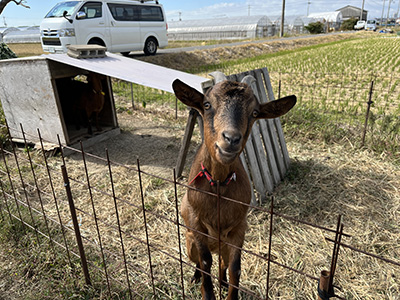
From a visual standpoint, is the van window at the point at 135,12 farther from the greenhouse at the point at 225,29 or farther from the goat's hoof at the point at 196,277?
the greenhouse at the point at 225,29

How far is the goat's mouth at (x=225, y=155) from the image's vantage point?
1.76 meters

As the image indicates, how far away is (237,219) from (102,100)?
522 centimetres

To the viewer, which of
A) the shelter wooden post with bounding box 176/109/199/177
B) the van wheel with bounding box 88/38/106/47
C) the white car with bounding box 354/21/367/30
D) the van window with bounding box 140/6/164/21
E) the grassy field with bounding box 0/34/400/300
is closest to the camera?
the grassy field with bounding box 0/34/400/300

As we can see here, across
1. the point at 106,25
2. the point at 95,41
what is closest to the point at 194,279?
the point at 95,41

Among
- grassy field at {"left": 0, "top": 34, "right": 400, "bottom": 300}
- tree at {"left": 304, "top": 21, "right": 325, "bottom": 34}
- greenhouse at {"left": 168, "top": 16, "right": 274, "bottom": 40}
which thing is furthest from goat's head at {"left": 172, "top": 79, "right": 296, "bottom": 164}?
tree at {"left": 304, "top": 21, "right": 325, "bottom": 34}

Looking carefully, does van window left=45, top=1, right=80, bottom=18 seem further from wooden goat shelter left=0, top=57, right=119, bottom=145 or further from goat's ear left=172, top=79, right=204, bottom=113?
goat's ear left=172, top=79, right=204, bottom=113

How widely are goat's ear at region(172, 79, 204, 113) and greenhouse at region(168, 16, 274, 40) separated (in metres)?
44.5

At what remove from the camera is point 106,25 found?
13.9 meters

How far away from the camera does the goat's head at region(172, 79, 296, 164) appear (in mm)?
1785

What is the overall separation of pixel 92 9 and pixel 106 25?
883 millimetres

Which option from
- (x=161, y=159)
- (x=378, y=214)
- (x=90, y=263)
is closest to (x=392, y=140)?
(x=378, y=214)

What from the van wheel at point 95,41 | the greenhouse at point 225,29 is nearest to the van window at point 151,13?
the van wheel at point 95,41

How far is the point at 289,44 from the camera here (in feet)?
94.9

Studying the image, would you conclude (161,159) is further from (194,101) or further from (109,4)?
(109,4)
